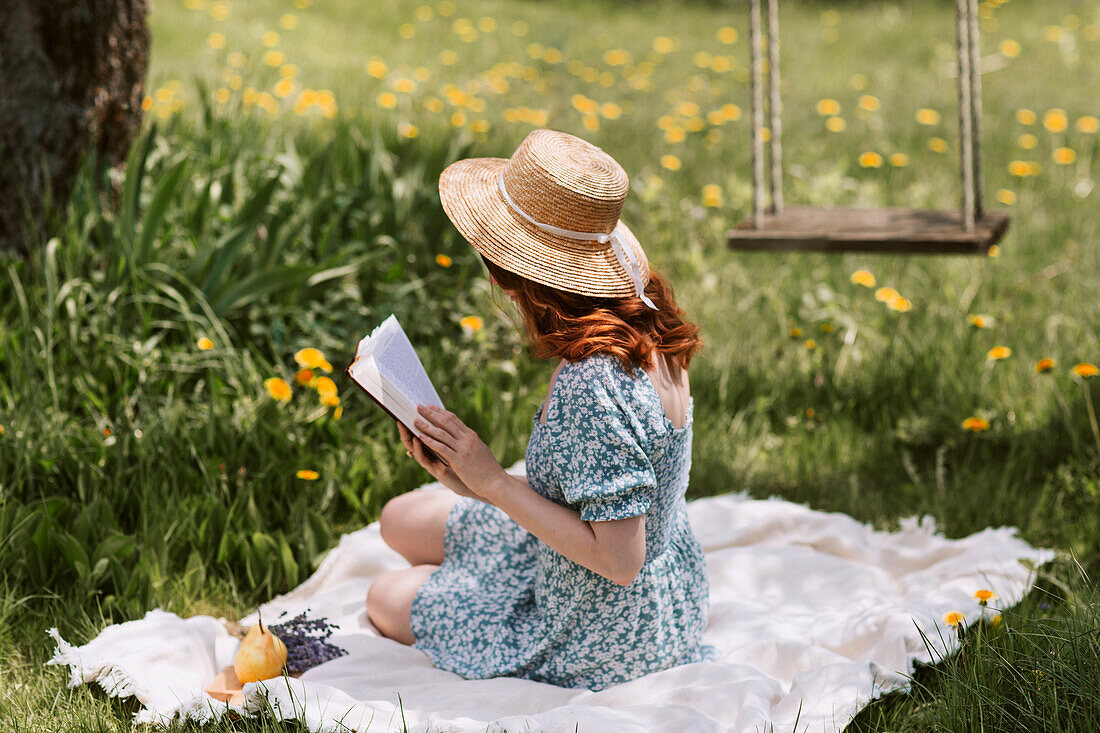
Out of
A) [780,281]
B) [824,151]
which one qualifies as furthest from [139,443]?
[824,151]

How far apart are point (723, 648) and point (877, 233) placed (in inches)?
44.9

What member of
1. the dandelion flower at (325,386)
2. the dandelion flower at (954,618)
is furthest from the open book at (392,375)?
the dandelion flower at (954,618)

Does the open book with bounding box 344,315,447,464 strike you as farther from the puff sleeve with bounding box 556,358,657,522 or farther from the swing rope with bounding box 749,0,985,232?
the swing rope with bounding box 749,0,985,232

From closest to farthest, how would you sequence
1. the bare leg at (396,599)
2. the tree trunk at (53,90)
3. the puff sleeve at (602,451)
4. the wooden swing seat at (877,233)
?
the puff sleeve at (602,451), the bare leg at (396,599), the wooden swing seat at (877,233), the tree trunk at (53,90)

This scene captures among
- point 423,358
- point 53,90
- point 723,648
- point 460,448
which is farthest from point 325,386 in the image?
point 53,90

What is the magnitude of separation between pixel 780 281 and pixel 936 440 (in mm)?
1088

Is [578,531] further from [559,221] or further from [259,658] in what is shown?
[259,658]

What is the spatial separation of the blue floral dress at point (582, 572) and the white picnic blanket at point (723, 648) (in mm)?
53

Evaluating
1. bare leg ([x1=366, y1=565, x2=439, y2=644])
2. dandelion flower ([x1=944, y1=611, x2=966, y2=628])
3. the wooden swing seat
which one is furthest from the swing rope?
bare leg ([x1=366, y1=565, x2=439, y2=644])

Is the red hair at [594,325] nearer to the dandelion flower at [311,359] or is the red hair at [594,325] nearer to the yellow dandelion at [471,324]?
the dandelion flower at [311,359]

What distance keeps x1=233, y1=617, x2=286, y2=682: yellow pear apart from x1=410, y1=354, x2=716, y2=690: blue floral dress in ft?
0.97

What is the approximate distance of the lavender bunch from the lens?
6.45 ft

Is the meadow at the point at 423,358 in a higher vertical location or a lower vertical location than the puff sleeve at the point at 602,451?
lower

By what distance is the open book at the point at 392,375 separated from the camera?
1664 millimetres
